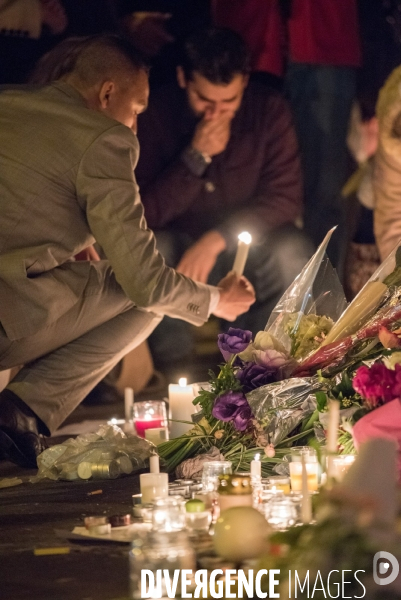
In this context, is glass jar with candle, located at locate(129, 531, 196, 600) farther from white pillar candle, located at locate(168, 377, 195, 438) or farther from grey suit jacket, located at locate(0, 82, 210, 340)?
grey suit jacket, located at locate(0, 82, 210, 340)

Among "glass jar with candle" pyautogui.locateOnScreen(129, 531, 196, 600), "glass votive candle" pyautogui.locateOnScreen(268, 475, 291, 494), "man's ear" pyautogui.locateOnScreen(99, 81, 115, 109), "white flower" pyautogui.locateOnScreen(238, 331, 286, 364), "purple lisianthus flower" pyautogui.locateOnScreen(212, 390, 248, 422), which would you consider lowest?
"glass jar with candle" pyautogui.locateOnScreen(129, 531, 196, 600)

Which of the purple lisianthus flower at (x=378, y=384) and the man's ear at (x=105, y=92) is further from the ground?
the man's ear at (x=105, y=92)

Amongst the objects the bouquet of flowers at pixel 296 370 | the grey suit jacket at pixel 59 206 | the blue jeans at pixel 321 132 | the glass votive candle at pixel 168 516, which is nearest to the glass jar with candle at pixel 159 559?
the glass votive candle at pixel 168 516

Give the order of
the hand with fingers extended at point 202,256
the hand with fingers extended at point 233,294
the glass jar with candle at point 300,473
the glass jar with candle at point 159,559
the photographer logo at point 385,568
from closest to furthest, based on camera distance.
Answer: the photographer logo at point 385,568, the glass jar with candle at point 159,559, the glass jar with candle at point 300,473, the hand with fingers extended at point 233,294, the hand with fingers extended at point 202,256

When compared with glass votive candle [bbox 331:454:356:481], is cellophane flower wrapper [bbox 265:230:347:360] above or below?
above

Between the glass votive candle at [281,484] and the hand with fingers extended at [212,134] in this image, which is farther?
the hand with fingers extended at [212,134]

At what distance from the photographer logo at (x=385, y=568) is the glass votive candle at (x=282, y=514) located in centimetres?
58

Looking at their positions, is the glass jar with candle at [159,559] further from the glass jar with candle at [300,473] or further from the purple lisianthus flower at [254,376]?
the purple lisianthus flower at [254,376]

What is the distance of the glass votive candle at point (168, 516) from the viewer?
1967 millimetres

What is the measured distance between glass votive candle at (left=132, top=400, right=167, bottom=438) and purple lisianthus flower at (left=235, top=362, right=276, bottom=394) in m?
0.63

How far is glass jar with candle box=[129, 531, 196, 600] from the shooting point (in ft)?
5.25

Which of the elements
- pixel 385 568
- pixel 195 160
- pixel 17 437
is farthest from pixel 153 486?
pixel 195 160

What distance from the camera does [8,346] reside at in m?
3.34

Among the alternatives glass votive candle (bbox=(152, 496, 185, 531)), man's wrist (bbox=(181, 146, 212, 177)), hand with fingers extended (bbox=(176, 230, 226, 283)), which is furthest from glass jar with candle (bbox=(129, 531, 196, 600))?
man's wrist (bbox=(181, 146, 212, 177))
